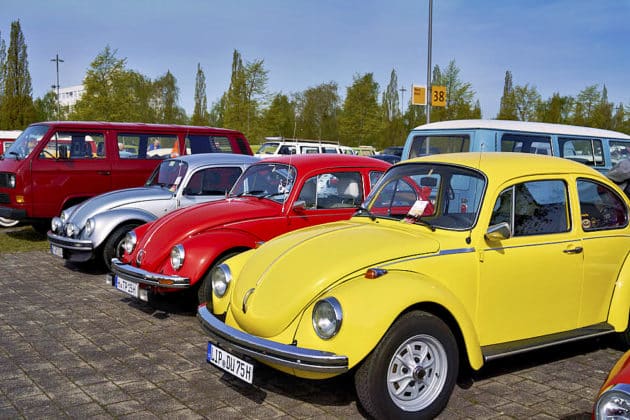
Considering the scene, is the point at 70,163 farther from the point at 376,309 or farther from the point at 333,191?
the point at 376,309

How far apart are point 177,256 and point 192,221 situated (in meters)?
0.64

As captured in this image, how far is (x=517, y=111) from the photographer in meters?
33.1

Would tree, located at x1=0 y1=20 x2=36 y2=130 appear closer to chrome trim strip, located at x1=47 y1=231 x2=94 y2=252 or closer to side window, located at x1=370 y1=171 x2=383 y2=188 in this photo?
chrome trim strip, located at x1=47 y1=231 x2=94 y2=252

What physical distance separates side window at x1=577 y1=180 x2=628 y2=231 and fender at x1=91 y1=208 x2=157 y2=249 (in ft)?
19.3

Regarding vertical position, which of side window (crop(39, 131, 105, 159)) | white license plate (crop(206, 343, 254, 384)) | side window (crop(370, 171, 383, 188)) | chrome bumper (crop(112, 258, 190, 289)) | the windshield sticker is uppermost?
side window (crop(39, 131, 105, 159))

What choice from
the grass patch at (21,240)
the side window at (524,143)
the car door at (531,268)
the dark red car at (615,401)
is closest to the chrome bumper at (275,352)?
the car door at (531,268)

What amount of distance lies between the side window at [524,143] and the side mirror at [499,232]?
5428 millimetres

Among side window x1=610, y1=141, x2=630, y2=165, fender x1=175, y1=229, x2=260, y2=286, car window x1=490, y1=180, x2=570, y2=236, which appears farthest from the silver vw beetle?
side window x1=610, y1=141, x2=630, y2=165

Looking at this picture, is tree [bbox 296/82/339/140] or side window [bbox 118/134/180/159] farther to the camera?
tree [bbox 296/82/339/140]

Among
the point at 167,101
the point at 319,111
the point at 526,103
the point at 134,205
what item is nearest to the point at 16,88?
the point at 167,101

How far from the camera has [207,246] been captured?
6.19m

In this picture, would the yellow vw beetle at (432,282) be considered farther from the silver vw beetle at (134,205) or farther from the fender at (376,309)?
the silver vw beetle at (134,205)

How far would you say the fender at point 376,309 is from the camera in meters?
3.68

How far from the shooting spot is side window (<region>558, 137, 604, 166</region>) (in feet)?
34.0
